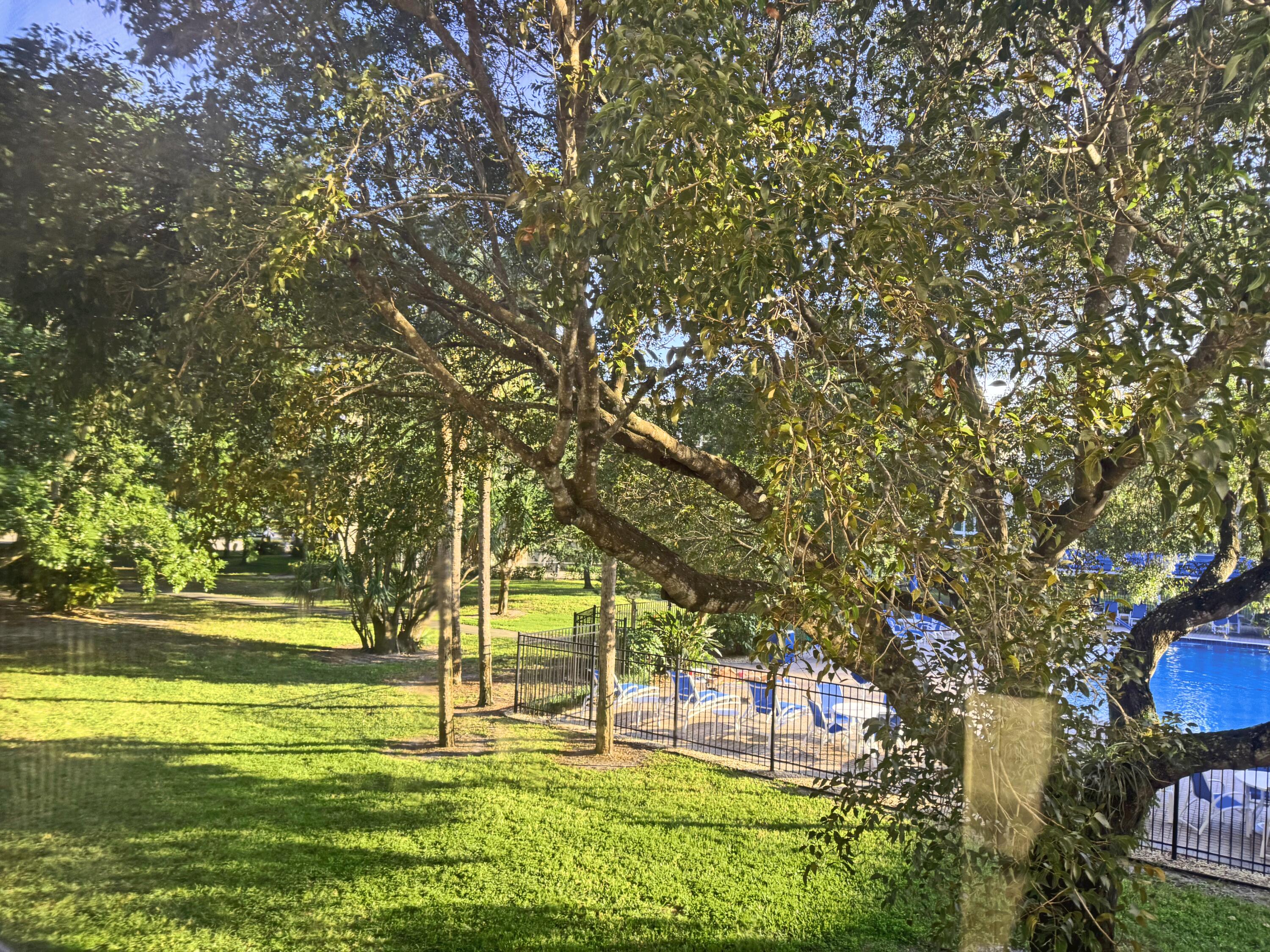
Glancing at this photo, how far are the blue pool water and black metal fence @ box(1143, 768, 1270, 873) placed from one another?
1.72m

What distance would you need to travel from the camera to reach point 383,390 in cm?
525

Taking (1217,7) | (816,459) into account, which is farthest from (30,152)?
(1217,7)

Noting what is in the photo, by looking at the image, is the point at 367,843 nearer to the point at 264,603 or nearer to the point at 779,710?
the point at 779,710

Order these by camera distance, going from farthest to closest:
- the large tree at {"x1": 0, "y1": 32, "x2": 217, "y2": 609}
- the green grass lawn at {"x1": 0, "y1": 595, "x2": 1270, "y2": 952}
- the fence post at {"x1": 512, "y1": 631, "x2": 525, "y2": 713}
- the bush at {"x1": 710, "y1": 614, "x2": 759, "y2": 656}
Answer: the bush at {"x1": 710, "y1": 614, "x2": 759, "y2": 656}
the fence post at {"x1": 512, "y1": 631, "x2": 525, "y2": 713}
the green grass lawn at {"x1": 0, "y1": 595, "x2": 1270, "y2": 952}
the large tree at {"x1": 0, "y1": 32, "x2": 217, "y2": 609}

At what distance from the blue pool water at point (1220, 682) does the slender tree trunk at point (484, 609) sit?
8.21 m

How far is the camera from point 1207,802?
7637 millimetres

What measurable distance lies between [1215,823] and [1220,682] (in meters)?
9.74

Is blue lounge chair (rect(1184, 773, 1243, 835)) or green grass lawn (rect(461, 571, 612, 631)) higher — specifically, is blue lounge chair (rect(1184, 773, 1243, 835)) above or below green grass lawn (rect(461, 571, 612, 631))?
above

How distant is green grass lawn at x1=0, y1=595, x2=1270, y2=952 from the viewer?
4473 millimetres

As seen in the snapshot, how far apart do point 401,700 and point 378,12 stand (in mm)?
8571

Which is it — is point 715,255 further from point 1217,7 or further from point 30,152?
point 30,152

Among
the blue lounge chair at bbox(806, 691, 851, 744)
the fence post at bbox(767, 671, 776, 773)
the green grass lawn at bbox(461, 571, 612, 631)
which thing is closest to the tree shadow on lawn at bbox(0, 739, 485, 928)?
the fence post at bbox(767, 671, 776, 773)

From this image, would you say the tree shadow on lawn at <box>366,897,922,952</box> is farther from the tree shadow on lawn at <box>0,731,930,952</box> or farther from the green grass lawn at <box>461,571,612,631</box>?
the green grass lawn at <box>461,571,612,631</box>

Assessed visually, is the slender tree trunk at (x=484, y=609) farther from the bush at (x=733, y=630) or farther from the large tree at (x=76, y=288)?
the large tree at (x=76, y=288)
